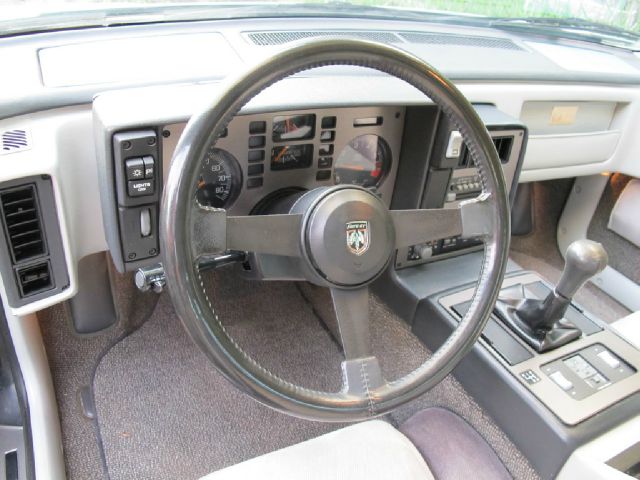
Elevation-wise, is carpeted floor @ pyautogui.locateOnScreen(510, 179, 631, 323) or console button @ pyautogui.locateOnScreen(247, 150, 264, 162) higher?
console button @ pyautogui.locateOnScreen(247, 150, 264, 162)

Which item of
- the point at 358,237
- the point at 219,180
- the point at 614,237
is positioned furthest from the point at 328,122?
the point at 614,237

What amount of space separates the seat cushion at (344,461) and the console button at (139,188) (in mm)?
524

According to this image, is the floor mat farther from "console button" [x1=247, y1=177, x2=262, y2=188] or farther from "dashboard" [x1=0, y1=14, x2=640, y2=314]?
"console button" [x1=247, y1=177, x2=262, y2=188]

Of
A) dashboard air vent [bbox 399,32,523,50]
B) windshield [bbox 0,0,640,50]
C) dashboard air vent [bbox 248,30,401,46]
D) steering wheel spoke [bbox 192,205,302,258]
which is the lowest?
steering wheel spoke [bbox 192,205,302,258]

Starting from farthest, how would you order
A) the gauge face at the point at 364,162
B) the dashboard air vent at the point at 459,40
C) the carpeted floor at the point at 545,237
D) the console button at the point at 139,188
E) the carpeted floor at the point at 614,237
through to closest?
the carpeted floor at the point at 545,237 < the carpeted floor at the point at 614,237 < the dashboard air vent at the point at 459,40 < the gauge face at the point at 364,162 < the console button at the point at 139,188

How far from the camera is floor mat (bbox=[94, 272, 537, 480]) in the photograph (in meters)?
1.37

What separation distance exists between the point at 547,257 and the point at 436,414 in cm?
116

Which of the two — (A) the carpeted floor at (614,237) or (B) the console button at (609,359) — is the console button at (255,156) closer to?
(B) the console button at (609,359)

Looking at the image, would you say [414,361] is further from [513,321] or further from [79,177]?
[79,177]

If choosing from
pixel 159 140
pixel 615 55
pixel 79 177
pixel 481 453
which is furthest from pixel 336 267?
pixel 615 55

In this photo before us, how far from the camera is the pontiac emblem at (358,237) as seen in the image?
887 mm

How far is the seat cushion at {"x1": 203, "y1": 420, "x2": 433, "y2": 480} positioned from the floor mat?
0.92ft

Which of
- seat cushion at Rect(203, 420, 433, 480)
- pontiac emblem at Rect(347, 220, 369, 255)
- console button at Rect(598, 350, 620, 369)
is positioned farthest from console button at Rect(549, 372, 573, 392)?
pontiac emblem at Rect(347, 220, 369, 255)

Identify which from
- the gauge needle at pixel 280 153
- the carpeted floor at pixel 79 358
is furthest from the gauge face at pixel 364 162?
the carpeted floor at pixel 79 358
